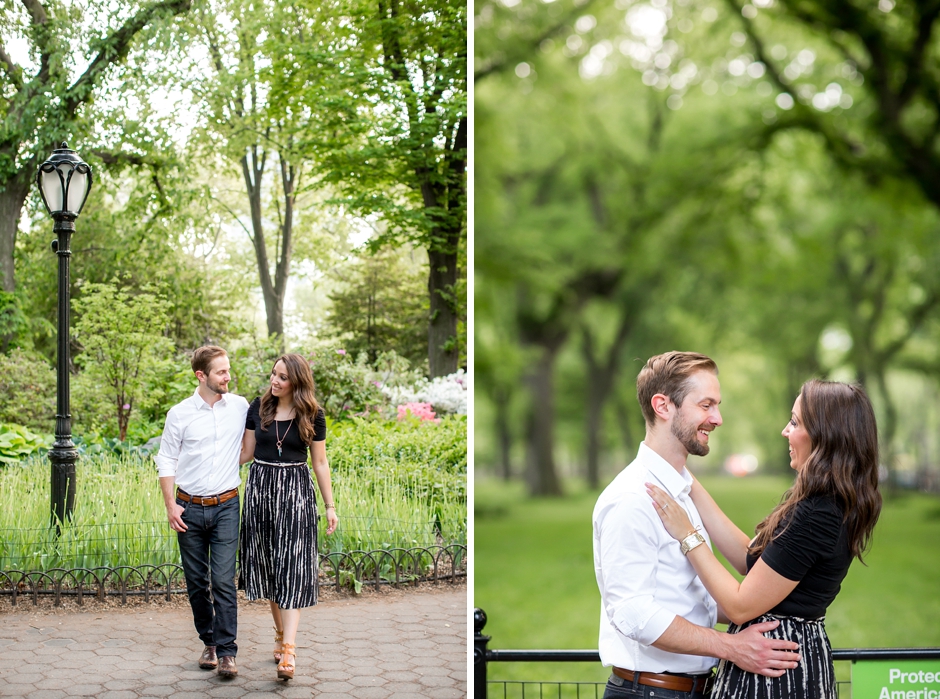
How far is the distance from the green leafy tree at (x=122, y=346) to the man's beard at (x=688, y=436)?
2968mm

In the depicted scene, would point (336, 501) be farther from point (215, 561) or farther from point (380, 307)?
point (380, 307)

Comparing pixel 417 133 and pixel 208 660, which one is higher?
pixel 417 133

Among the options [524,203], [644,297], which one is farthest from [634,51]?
[644,297]

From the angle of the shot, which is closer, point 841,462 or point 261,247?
point 841,462

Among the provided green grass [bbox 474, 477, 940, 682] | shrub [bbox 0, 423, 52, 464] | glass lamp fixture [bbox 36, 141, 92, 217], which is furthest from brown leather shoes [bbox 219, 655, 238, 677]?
green grass [bbox 474, 477, 940, 682]

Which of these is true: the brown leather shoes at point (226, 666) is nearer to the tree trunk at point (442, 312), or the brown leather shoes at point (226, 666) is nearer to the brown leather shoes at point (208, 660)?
the brown leather shoes at point (208, 660)

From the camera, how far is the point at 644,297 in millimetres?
20172

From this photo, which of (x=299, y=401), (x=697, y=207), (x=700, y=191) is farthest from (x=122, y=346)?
(x=697, y=207)

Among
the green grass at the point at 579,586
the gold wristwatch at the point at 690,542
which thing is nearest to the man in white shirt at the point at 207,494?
Result: the gold wristwatch at the point at 690,542

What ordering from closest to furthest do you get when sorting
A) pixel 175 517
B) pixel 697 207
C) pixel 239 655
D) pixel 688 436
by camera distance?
1. pixel 688 436
2. pixel 175 517
3. pixel 239 655
4. pixel 697 207

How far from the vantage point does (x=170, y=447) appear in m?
3.75

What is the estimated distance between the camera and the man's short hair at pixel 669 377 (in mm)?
2334

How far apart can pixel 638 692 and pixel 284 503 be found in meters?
2.01

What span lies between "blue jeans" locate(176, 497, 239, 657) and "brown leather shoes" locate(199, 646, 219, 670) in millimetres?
130
